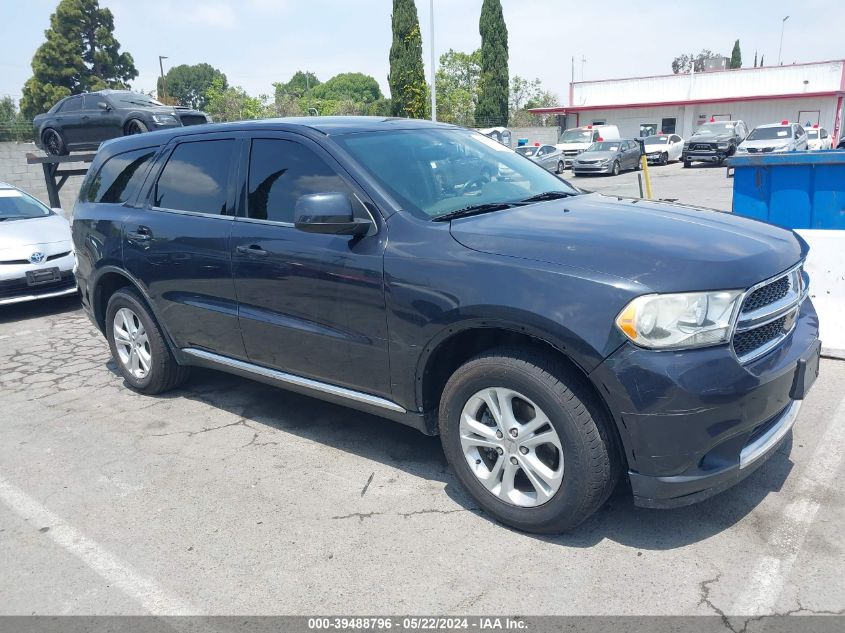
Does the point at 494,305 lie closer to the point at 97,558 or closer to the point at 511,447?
the point at 511,447

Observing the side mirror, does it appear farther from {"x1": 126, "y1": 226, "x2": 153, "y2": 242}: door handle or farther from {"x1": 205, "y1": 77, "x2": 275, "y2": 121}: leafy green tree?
{"x1": 205, "y1": 77, "x2": 275, "y2": 121}: leafy green tree

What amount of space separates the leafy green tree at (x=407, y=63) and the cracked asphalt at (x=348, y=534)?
3453 centimetres

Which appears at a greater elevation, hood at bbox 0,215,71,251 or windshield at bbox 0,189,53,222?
windshield at bbox 0,189,53,222

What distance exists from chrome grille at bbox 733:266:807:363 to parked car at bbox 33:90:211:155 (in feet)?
35.9

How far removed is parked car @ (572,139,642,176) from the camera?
1091 inches

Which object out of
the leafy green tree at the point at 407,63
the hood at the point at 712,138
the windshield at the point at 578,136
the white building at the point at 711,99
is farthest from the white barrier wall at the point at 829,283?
the white building at the point at 711,99

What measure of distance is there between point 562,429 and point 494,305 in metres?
0.58

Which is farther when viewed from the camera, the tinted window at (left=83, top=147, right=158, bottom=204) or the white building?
the white building

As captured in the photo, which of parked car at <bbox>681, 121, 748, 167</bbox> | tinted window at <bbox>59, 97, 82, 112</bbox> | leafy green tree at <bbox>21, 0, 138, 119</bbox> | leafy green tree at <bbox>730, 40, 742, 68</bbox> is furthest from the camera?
leafy green tree at <bbox>730, 40, 742, 68</bbox>

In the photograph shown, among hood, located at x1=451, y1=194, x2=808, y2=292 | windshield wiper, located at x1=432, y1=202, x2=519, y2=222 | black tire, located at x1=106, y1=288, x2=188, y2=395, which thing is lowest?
black tire, located at x1=106, y1=288, x2=188, y2=395

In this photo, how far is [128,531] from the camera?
11.3 ft

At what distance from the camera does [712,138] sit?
2858 cm

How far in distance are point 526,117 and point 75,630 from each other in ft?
193

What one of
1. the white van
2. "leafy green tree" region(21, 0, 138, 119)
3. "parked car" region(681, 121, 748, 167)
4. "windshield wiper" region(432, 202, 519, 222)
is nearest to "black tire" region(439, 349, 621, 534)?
"windshield wiper" region(432, 202, 519, 222)
